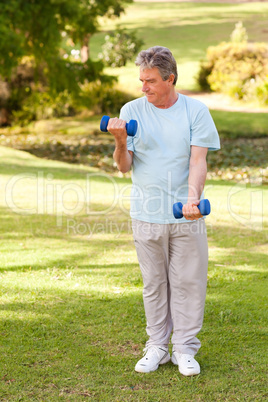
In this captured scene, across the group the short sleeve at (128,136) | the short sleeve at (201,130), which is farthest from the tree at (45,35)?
the short sleeve at (201,130)

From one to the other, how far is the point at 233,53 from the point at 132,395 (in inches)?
892

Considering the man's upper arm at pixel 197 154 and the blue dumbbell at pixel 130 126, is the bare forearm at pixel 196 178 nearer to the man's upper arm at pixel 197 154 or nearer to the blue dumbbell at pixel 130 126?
the man's upper arm at pixel 197 154

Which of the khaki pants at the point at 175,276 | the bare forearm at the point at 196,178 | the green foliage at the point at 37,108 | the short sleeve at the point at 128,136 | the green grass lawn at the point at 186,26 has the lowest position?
the khaki pants at the point at 175,276

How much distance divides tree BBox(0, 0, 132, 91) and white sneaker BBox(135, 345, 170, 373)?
11.6m

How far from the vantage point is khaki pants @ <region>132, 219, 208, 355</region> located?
3264 millimetres

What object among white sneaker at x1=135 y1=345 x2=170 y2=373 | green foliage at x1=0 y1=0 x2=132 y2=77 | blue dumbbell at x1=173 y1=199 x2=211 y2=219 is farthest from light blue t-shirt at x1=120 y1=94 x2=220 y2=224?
green foliage at x1=0 y1=0 x2=132 y2=77

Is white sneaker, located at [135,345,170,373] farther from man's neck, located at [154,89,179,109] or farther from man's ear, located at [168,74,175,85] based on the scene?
man's ear, located at [168,74,175,85]

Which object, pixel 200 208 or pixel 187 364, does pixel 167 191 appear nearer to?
pixel 200 208

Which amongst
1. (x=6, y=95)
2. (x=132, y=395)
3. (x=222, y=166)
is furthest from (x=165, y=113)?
(x=6, y=95)

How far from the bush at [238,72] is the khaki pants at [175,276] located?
18.7 metres

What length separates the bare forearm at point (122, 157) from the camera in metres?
3.11

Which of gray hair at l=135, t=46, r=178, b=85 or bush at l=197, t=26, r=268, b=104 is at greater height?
bush at l=197, t=26, r=268, b=104

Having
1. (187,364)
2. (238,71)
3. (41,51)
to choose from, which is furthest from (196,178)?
(238,71)

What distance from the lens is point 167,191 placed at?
3.24m
